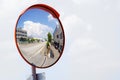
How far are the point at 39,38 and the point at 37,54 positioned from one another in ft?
1.99

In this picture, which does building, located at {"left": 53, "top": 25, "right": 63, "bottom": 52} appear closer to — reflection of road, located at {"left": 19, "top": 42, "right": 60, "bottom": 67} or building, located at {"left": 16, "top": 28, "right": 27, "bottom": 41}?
reflection of road, located at {"left": 19, "top": 42, "right": 60, "bottom": 67}

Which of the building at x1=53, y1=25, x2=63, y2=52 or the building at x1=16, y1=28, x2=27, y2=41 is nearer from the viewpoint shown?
the building at x1=16, y1=28, x2=27, y2=41

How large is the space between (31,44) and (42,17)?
3.63 ft

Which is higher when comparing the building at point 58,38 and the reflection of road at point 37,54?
the building at point 58,38

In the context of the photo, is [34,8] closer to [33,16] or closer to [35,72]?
[33,16]

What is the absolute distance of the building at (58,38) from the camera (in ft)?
88.6

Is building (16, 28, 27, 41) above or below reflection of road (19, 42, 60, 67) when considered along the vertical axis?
above

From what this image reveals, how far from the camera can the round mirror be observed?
2616 cm

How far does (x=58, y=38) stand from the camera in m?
27.1

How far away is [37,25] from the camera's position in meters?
26.7

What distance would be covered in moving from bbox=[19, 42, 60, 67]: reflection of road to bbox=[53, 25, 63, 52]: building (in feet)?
0.86

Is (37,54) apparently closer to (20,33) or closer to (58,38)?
(20,33)

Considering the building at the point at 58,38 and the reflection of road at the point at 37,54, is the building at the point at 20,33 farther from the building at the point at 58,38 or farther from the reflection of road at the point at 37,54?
the building at the point at 58,38

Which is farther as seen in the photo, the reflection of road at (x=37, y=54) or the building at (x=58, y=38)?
the building at (x=58, y=38)
